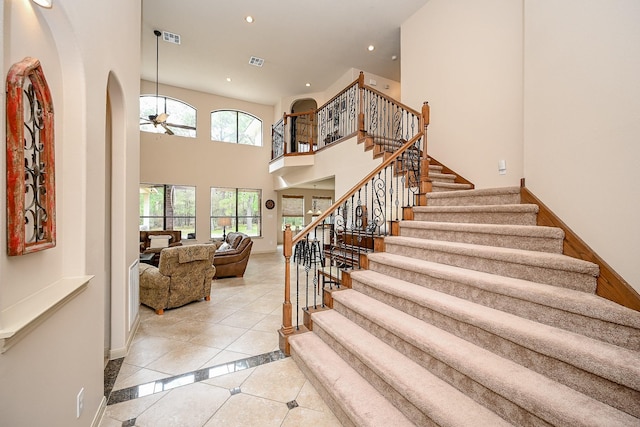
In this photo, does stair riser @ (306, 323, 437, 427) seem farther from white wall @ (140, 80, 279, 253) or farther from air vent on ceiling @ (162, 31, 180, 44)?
white wall @ (140, 80, 279, 253)

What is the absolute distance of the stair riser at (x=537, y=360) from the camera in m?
1.17

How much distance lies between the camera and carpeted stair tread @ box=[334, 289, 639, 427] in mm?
1122

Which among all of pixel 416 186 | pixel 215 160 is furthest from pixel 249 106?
pixel 416 186

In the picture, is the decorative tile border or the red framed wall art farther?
the decorative tile border

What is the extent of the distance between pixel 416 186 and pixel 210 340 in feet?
11.3

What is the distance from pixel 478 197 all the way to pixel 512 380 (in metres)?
2.32

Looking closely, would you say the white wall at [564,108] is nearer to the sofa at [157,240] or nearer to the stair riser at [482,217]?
the stair riser at [482,217]

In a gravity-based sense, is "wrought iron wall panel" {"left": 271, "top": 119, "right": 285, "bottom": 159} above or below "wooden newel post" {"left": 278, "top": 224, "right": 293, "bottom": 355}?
above

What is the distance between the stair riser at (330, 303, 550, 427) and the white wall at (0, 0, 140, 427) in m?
1.78

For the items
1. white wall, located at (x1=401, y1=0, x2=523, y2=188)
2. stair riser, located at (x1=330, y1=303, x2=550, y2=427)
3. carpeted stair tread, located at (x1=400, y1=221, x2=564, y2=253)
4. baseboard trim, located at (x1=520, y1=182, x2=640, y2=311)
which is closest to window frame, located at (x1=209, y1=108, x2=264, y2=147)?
white wall, located at (x1=401, y1=0, x2=523, y2=188)

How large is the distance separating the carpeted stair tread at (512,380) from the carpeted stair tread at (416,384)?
0.14m

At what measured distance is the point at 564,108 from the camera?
2152 mm

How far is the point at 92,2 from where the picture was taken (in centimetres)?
172

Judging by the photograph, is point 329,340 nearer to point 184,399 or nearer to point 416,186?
point 184,399
